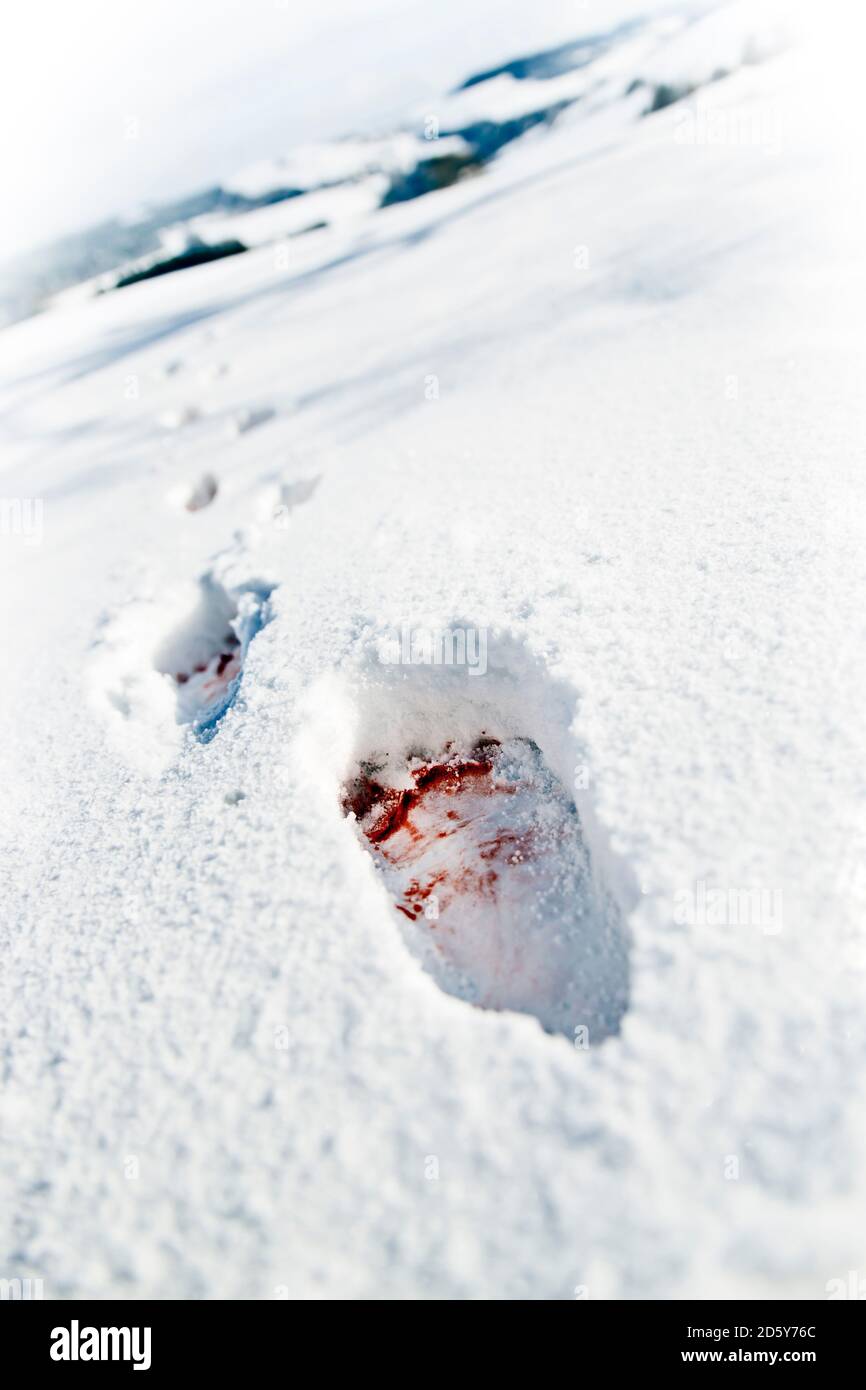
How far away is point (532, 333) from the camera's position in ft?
12.6

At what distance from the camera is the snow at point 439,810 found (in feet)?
3.68

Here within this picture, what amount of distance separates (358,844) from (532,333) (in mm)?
3217

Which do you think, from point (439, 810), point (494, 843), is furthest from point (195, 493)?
point (494, 843)

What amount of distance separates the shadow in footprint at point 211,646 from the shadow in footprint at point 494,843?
63 cm

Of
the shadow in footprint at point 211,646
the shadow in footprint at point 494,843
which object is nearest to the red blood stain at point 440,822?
the shadow in footprint at point 494,843

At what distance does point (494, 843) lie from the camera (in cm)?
175

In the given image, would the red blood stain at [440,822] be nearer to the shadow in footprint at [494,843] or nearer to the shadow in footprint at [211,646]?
the shadow in footprint at [494,843]

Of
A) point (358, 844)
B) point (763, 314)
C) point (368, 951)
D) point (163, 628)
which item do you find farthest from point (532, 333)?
point (368, 951)

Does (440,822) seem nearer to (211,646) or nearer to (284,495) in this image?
(211,646)

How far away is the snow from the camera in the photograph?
1122 millimetres

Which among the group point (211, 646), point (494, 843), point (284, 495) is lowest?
point (494, 843)

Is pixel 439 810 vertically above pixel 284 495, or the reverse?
pixel 284 495

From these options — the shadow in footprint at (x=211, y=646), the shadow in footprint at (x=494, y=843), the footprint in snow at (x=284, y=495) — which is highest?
the footprint in snow at (x=284, y=495)

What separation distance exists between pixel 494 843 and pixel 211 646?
5.19 feet
